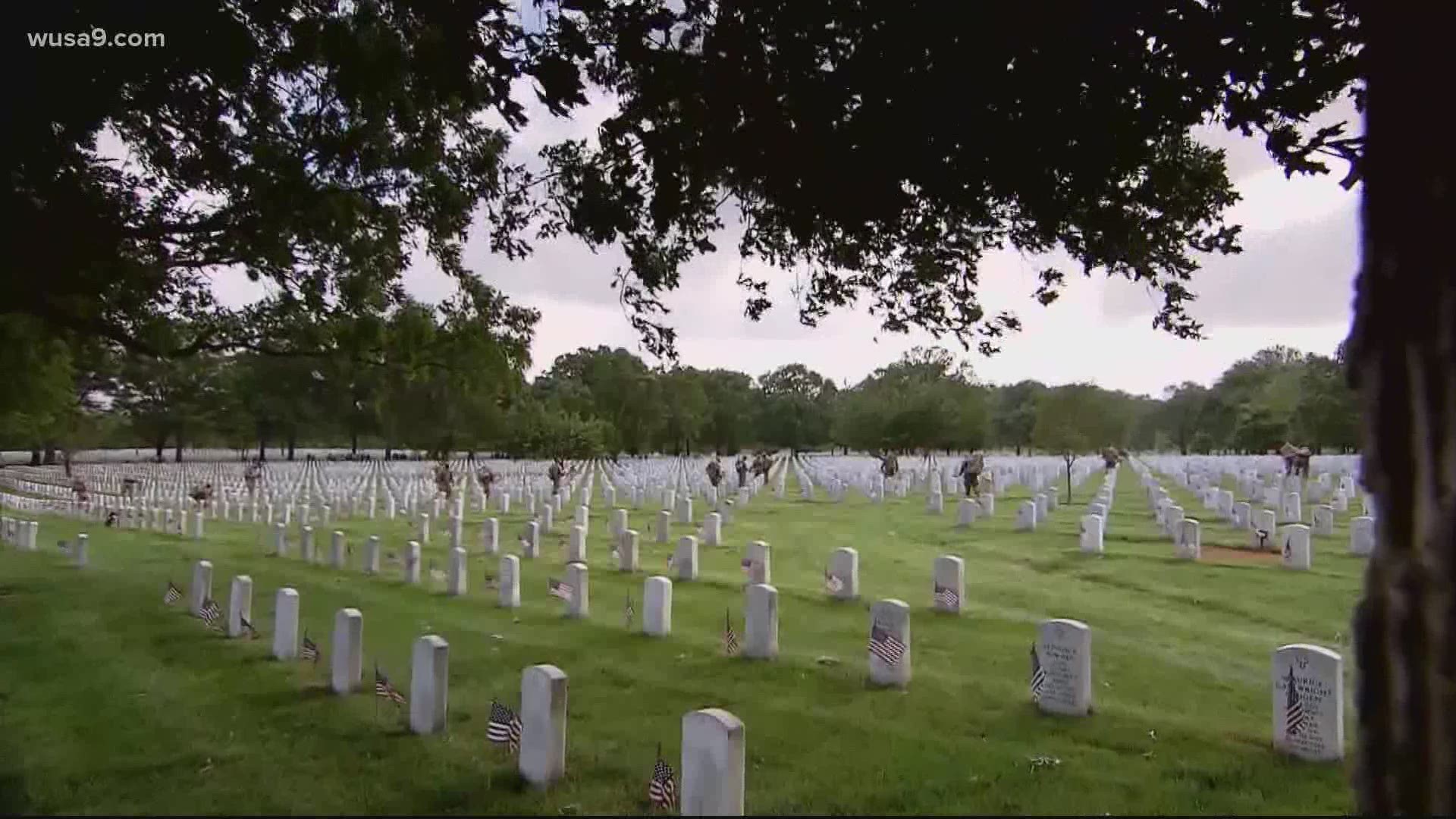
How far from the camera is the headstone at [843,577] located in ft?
39.7

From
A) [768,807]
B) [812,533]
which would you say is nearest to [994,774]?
[768,807]

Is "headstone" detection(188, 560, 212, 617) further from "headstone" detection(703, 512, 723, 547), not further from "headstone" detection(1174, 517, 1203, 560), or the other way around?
"headstone" detection(1174, 517, 1203, 560)

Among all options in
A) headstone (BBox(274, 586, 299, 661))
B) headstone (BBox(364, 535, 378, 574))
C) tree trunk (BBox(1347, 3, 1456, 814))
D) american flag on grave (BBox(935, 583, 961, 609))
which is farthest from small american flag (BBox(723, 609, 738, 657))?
headstone (BBox(364, 535, 378, 574))

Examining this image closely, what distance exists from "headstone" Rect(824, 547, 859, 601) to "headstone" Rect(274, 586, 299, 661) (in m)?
6.04

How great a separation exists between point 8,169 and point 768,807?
21.9 feet

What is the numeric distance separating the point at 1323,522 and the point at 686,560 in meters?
12.8

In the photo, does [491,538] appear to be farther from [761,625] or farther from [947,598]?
[761,625]

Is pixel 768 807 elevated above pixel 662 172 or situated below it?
below

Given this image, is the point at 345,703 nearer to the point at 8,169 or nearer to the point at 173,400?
the point at 8,169

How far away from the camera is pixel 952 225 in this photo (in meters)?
7.71

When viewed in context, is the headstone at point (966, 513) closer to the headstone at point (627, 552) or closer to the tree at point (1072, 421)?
the headstone at point (627, 552)

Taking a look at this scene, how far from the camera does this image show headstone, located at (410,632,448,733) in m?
6.94

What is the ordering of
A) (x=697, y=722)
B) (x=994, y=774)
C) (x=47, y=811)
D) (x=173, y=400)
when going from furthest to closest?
(x=173, y=400) < (x=994, y=774) < (x=47, y=811) < (x=697, y=722)

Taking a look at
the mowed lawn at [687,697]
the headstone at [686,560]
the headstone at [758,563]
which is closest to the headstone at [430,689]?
the mowed lawn at [687,697]
